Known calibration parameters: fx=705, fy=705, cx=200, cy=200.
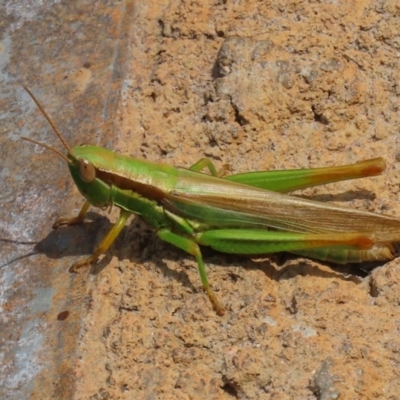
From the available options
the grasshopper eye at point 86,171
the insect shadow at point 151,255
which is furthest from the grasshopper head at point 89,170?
the insect shadow at point 151,255

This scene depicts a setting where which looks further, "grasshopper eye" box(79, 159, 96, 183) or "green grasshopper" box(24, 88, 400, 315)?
"grasshopper eye" box(79, 159, 96, 183)

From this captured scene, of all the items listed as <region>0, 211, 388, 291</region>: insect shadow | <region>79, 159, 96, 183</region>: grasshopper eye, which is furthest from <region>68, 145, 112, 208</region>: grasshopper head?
<region>0, 211, 388, 291</region>: insect shadow

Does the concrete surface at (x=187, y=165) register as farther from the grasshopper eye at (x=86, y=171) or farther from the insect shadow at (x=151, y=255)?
the grasshopper eye at (x=86, y=171)

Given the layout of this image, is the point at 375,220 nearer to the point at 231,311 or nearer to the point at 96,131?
the point at 231,311

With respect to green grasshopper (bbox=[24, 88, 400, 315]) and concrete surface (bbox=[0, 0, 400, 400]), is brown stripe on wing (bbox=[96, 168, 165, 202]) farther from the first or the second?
concrete surface (bbox=[0, 0, 400, 400])

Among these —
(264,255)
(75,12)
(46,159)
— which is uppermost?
(75,12)

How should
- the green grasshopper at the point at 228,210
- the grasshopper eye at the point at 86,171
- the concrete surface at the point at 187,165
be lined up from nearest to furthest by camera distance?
the concrete surface at the point at 187,165
the green grasshopper at the point at 228,210
the grasshopper eye at the point at 86,171

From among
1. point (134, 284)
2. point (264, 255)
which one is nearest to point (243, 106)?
point (264, 255)

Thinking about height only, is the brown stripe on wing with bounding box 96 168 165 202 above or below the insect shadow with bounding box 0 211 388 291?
above
